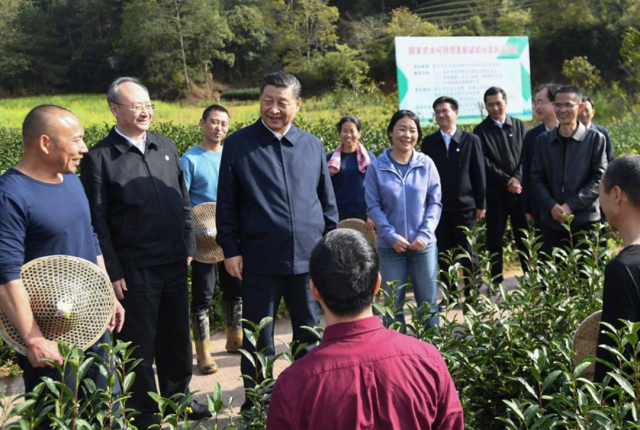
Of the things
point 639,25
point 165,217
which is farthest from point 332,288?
point 639,25

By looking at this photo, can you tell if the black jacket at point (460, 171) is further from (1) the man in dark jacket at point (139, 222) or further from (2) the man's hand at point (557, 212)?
(1) the man in dark jacket at point (139, 222)

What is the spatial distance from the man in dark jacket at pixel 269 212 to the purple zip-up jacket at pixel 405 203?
94cm

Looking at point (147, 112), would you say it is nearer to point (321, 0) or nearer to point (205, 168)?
point (205, 168)

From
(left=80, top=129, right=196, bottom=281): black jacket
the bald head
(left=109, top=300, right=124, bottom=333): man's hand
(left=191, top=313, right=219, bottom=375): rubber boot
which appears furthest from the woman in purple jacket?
the bald head

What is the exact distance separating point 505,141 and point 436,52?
4.16 metres

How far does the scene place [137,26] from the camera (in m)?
42.6

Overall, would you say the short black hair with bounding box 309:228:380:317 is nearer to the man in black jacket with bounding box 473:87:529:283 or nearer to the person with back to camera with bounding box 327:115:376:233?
the person with back to camera with bounding box 327:115:376:233

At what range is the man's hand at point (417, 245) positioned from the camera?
14.3 ft

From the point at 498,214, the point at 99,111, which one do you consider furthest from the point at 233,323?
the point at 99,111

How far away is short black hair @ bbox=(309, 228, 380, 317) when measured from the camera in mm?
1724

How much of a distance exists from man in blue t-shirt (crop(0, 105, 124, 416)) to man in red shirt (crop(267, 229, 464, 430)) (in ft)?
4.59

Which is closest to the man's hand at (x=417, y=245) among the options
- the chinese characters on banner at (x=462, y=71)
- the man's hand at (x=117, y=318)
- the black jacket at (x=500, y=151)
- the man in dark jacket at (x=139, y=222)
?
the man in dark jacket at (x=139, y=222)

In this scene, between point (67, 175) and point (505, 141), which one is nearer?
point (67, 175)

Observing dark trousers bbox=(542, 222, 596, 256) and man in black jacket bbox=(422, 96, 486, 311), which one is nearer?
dark trousers bbox=(542, 222, 596, 256)
